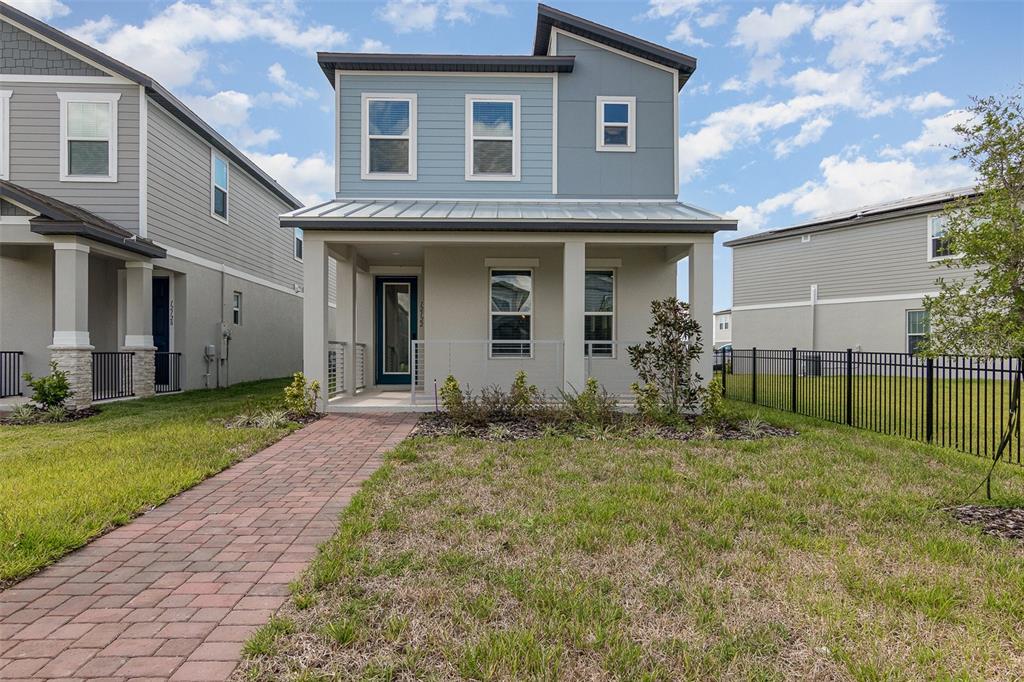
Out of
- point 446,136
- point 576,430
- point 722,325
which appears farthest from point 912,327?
point 722,325

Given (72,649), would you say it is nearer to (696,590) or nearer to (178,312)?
(696,590)

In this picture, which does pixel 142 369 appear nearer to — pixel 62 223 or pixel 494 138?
pixel 62 223

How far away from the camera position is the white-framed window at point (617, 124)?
34.7 feet

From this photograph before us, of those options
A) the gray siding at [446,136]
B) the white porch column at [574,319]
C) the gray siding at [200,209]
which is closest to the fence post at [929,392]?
the white porch column at [574,319]

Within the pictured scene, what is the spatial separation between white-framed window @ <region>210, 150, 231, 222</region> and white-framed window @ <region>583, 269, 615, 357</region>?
10627 mm

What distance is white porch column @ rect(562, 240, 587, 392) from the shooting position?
29.0ft

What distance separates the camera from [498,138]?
10.6 m

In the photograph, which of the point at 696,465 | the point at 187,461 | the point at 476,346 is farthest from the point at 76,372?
the point at 696,465

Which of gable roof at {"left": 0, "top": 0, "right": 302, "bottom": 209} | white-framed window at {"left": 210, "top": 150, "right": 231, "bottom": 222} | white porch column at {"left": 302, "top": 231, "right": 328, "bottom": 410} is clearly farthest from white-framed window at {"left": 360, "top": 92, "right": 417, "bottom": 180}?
white-framed window at {"left": 210, "top": 150, "right": 231, "bottom": 222}

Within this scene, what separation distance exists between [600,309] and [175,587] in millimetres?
8749

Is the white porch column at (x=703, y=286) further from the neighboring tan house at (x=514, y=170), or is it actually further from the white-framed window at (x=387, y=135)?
the white-framed window at (x=387, y=135)

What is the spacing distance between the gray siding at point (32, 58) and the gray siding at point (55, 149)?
31 cm

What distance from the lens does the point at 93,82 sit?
35.2 feet

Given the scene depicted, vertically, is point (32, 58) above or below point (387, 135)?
above
